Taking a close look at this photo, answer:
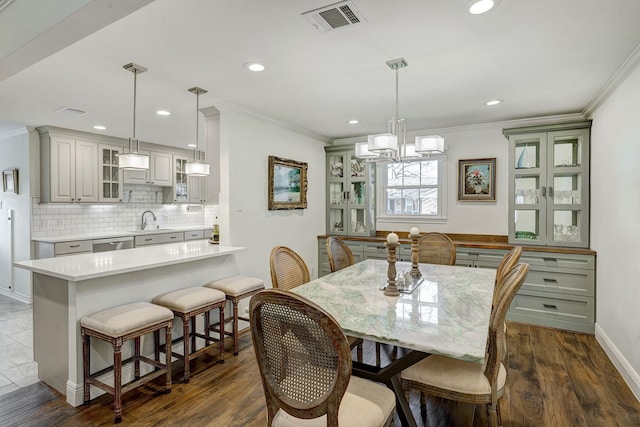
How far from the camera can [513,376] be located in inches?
107

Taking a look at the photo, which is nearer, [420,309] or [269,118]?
[420,309]

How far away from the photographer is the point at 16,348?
3.23 meters

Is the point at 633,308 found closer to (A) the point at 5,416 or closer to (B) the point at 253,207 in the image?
(B) the point at 253,207

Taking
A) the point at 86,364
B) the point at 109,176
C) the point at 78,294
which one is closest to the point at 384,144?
the point at 78,294

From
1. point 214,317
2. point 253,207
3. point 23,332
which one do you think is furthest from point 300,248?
point 23,332

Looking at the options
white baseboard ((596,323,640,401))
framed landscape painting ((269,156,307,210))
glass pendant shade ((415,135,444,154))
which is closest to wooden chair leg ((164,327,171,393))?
framed landscape painting ((269,156,307,210))

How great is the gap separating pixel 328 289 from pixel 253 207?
189cm

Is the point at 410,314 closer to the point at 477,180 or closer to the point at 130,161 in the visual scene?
the point at 130,161

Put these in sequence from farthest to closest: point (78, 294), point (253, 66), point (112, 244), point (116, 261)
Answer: point (112, 244), point (116, 261), point (253, 66), point (78, 294)

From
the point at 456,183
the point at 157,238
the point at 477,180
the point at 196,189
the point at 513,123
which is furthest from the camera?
the point at 196,189

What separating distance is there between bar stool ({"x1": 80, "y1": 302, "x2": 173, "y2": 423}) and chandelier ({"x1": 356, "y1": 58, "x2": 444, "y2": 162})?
195cm

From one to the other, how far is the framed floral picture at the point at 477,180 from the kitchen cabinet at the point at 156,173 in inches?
191

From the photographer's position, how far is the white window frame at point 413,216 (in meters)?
4.83

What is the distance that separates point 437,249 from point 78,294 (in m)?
3.12
